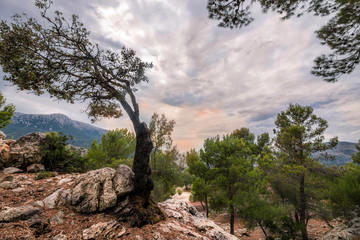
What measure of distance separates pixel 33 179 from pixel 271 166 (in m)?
20.8

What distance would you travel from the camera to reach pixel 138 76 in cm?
765

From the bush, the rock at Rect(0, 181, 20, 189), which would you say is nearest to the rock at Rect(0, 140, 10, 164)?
the bush

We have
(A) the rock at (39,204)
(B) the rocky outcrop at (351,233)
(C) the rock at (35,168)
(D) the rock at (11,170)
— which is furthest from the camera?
(B) the rocky outcrop at (351,233)

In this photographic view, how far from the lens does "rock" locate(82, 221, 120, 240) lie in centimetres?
437

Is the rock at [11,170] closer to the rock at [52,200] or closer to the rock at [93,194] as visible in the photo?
the rock at [52,200]

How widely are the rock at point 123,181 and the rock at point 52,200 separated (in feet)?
7.58

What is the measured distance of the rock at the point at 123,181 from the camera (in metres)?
6.05

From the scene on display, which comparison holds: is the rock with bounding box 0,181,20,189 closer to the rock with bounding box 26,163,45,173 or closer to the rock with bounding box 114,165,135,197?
the rock with bounding box 26,163,45,173

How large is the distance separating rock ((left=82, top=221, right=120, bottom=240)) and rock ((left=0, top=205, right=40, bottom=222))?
6.83 feet

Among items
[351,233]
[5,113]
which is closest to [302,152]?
[351,233]

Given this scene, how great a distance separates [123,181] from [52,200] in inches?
110

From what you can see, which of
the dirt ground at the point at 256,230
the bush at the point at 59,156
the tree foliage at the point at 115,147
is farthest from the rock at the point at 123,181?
the dirt ground at the point at 256,230

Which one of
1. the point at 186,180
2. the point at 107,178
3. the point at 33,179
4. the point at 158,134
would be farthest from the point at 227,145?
the point at 33,179

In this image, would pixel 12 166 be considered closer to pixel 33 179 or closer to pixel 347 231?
pixel 33 179
